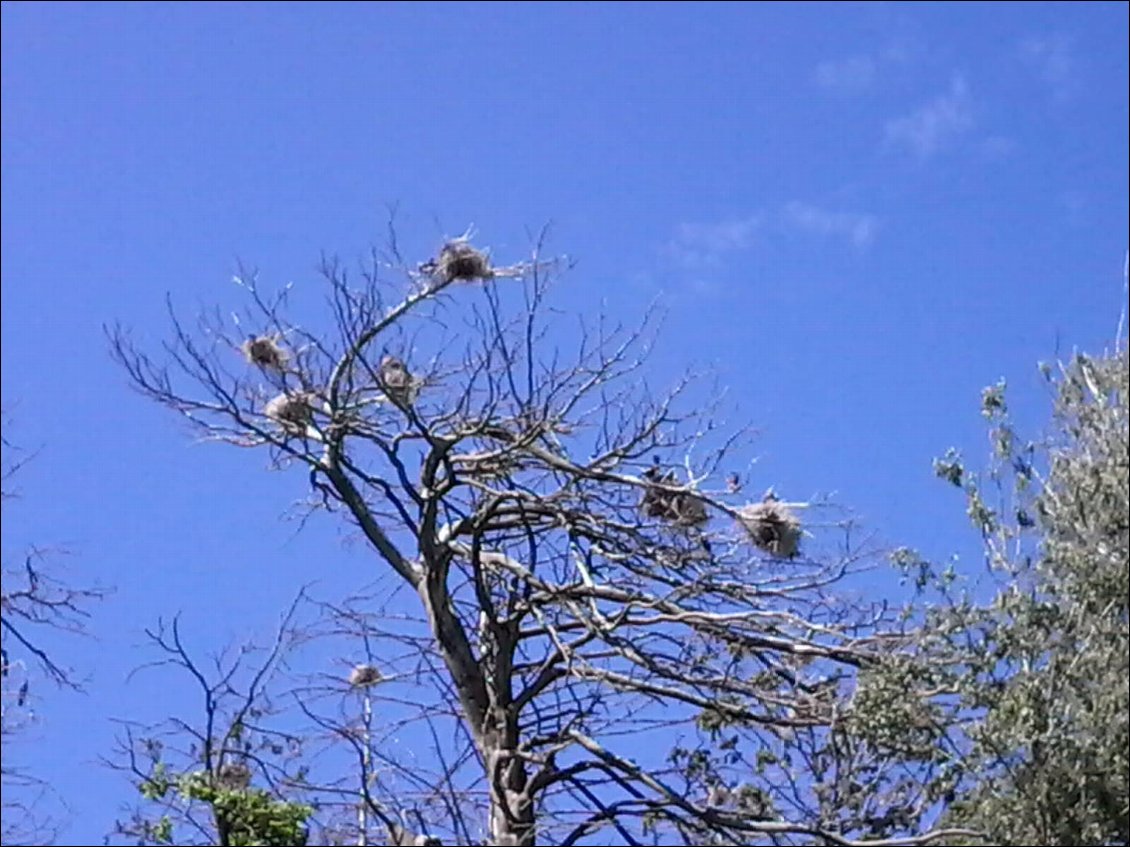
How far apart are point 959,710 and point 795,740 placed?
2.18m

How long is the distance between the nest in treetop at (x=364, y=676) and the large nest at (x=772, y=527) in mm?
2747

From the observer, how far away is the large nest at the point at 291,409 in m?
10.7

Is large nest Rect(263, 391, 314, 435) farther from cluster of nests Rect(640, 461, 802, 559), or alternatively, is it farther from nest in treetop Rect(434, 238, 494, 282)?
cluster of nests Rect(640, 461, 802, 559)

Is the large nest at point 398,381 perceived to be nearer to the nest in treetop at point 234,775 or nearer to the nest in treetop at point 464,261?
the nest in treetop at point 464,261

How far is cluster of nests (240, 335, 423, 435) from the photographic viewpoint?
34.2 ft

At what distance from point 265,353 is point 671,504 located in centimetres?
259

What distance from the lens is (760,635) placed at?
10.7 m

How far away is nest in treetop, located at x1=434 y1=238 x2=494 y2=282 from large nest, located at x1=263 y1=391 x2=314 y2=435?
127 centimetres

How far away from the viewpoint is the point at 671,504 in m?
10.7

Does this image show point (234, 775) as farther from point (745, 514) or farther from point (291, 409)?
point (745, 514)

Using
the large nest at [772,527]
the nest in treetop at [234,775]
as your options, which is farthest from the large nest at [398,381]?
the nest in treetop at [234,775]

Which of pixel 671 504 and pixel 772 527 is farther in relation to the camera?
pixel 671 504

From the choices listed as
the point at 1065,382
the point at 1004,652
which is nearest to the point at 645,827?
the point at 1004,652

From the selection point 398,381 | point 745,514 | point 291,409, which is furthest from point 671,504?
point 291,409
